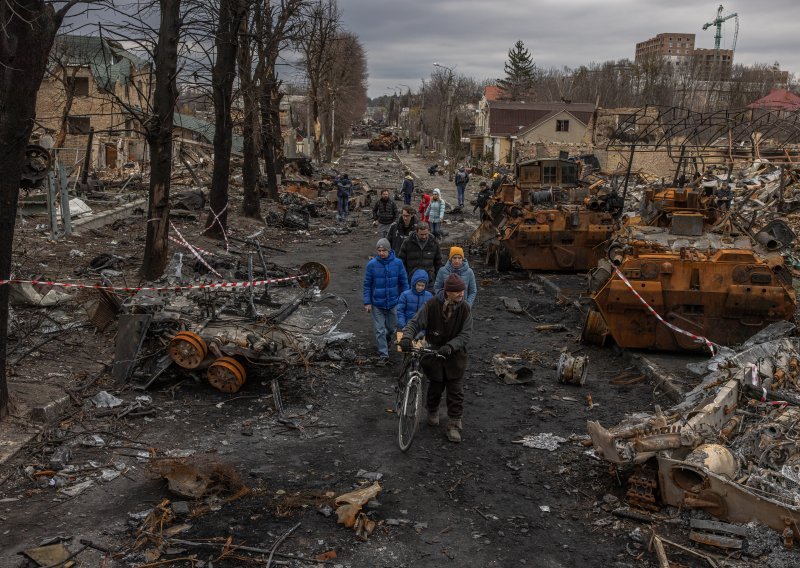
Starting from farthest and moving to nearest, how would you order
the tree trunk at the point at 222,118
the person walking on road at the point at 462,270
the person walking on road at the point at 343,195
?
the person walking on road at the point at 343,195 < the tree trunk at the point at 222,118 < the person walking on road at the point at 462,270

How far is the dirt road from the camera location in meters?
5.32

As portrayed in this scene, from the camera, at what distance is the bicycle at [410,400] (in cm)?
704

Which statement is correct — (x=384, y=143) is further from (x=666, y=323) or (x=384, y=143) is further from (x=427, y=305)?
(x=427, y=305)

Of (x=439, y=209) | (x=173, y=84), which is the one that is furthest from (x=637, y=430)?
(x=439, y=209)

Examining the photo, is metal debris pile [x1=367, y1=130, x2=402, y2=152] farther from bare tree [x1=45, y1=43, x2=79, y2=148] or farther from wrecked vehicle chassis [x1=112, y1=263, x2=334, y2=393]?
wrecked vehicle chassis [x1=112, y1=263, x2=334, y2=393]

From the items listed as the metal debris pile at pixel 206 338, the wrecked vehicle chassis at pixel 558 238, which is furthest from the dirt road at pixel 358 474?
the wrecked vehicle chassis at pixel 558 238

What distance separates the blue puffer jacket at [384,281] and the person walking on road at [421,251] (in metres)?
0.90

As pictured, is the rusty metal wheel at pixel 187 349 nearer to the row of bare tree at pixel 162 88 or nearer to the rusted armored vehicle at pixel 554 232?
the row of bare tree at pixel 162 88

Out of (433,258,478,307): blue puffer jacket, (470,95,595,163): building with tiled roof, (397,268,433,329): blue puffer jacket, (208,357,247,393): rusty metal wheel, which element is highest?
(470,95,595,163): building with tiled roof

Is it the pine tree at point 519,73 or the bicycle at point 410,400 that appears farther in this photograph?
the pine tree at point 519,73

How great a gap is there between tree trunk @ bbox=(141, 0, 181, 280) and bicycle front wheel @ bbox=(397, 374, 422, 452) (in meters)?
6.59

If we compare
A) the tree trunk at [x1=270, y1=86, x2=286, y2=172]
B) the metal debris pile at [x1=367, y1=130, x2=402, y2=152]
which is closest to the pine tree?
the metal debris pile at [x1=367, y1=130, x2=402, y2=152]

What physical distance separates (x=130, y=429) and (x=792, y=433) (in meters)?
5.96

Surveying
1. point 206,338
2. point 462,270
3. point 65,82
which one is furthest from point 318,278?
point 65,82
